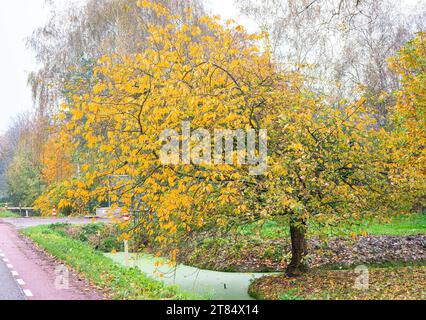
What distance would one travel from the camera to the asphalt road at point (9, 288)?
9.73 m

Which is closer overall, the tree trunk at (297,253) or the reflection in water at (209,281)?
the reflection in water at (209,281)

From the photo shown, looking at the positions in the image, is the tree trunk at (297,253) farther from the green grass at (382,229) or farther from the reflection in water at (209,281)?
the green grass at (382,229)

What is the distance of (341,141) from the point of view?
11.2 meters

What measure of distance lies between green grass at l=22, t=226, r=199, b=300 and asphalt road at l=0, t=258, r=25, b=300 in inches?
60.6

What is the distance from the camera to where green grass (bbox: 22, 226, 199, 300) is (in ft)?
31.9

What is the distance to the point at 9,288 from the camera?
35.0 feet

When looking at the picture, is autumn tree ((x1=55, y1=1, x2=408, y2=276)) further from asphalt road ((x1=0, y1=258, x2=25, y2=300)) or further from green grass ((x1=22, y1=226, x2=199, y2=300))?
asphalt road ((x1=0, y1=258, x2=25, y2=300))

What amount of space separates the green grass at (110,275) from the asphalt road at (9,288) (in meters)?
1.54

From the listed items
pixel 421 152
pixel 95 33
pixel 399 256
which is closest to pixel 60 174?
pixel 95 33

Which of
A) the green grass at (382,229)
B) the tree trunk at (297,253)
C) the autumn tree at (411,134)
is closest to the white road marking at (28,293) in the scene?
the tree trunk at (297,253)
